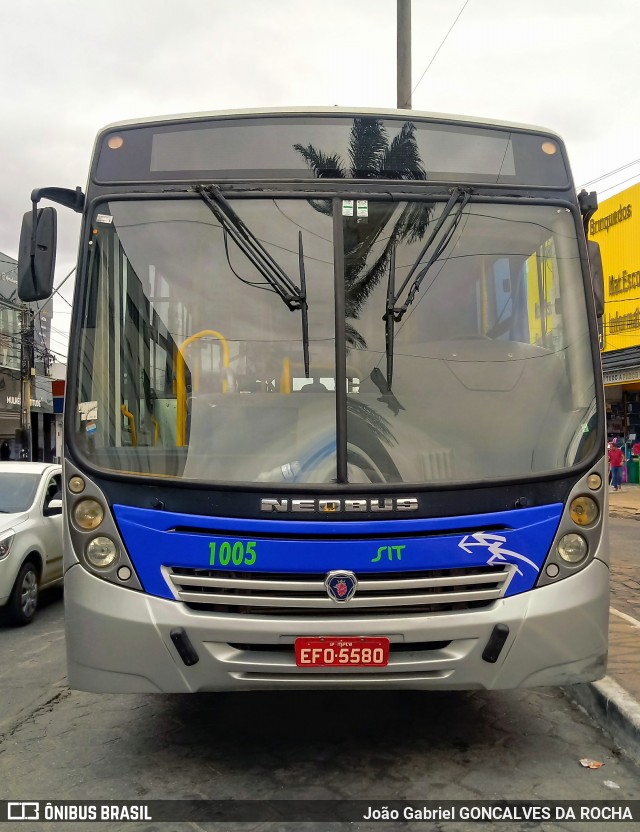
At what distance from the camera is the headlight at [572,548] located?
3744 millimetres

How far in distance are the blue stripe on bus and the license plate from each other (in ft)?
1.01

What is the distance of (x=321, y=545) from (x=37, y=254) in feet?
7.38

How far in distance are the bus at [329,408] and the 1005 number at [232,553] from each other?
1 cm

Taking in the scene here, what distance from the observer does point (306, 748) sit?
4.20 meters

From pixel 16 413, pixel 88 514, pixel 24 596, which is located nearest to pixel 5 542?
pixel 24 596

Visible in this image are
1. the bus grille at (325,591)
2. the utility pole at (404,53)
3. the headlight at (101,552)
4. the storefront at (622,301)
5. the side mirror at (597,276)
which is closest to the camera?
the bus grille at (325,591)

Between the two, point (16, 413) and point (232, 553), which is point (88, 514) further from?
point (16, 413)

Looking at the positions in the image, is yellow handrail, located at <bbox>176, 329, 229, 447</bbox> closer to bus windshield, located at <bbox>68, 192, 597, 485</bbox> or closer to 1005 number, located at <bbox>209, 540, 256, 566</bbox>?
bus windshield, located at <bbox>68, 192, 597, 485</bbox>

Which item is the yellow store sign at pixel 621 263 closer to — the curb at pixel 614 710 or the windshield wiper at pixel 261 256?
the curb at pixel 614 710

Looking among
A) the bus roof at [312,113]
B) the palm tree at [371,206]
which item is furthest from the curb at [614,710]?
the bus roof at [312,113]

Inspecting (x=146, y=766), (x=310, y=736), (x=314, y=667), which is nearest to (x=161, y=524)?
(x=314, y=667)

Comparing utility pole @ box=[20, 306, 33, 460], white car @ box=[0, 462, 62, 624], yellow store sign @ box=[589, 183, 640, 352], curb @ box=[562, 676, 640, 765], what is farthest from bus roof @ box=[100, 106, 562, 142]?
utility pole @ box=[20, 306, 33, 460]

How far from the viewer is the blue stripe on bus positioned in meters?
3.55

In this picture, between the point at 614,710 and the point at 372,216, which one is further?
the point at 614,710
